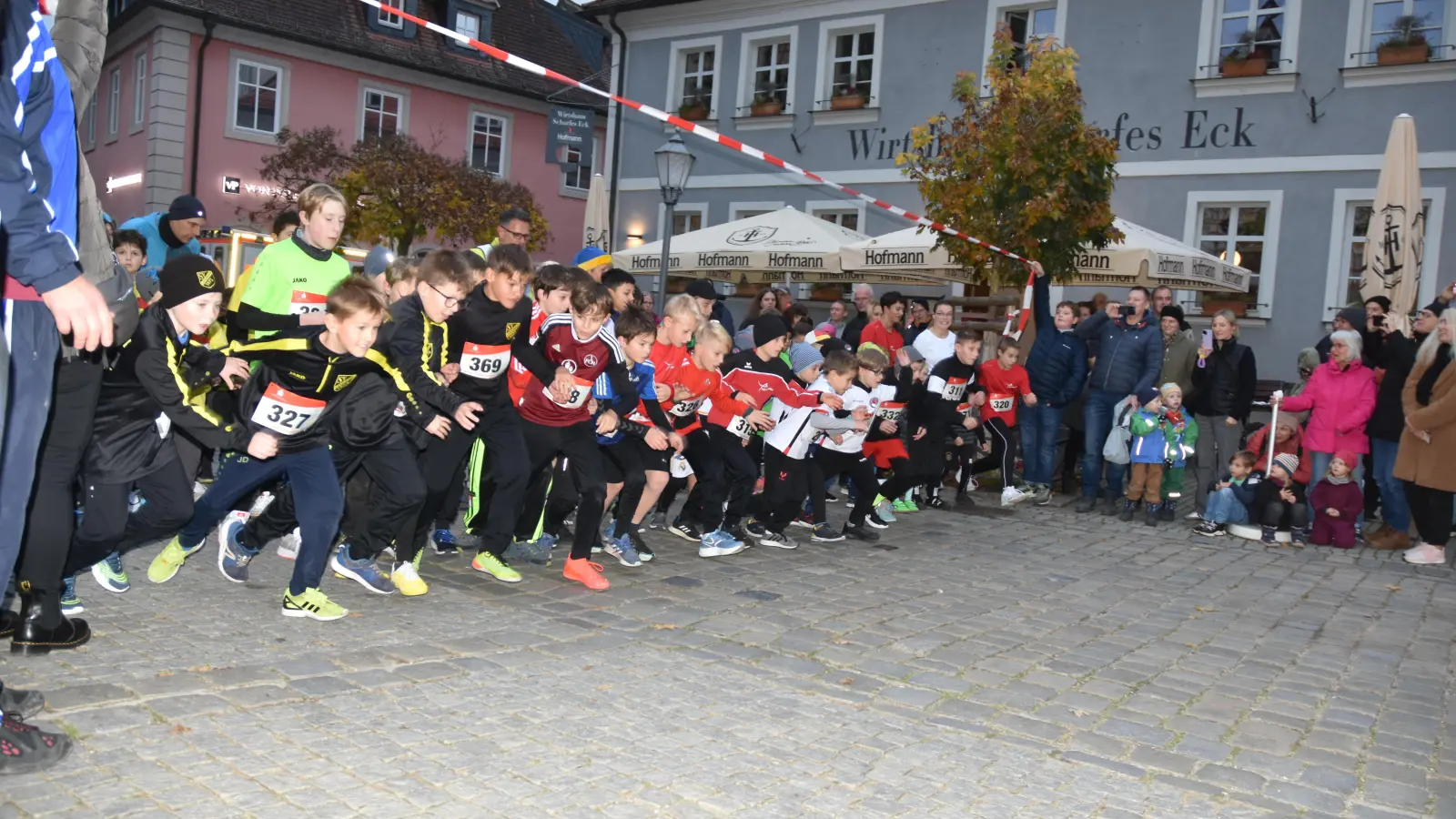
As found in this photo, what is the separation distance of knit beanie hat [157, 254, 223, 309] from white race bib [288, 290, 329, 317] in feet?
3.62

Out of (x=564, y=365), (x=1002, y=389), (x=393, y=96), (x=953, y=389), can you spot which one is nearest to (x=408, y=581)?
(x=564, y=365)

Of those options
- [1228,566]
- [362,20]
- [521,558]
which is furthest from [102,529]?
[362,20]

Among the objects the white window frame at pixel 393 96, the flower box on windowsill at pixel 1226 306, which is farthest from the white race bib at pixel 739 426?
the white window frame at pixel 393 96

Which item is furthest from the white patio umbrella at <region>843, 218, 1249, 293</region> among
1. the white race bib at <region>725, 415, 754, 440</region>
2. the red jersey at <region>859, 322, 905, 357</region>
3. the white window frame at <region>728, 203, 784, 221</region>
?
the white window frame at <region>728, 203, 784, 221</region>

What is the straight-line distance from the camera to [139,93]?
3081 cm

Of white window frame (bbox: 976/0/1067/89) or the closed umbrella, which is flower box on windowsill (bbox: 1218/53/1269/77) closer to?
white window frame (bbox: 976/0/1067/89)

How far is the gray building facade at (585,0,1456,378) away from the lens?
18.3 meters

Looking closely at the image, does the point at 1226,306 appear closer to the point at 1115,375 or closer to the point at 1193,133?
the point at 1193,133

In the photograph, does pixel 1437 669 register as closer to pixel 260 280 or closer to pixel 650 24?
pixel 260 280

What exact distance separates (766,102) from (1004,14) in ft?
16.9

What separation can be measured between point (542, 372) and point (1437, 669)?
5.08 meters

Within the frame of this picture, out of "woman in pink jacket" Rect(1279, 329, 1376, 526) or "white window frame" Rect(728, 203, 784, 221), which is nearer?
"woman in pink jacket" Rect(1279, 329, 1376, 526)

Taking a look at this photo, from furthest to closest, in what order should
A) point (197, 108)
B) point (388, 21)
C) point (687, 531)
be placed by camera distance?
point (388, 21)
point (197, 108)
point (687, 531)

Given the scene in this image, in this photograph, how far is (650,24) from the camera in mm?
27359
